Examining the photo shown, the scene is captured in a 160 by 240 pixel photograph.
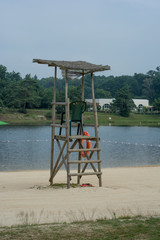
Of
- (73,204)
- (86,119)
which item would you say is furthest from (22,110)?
(73,204)

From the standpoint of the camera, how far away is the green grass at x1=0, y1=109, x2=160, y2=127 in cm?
8619

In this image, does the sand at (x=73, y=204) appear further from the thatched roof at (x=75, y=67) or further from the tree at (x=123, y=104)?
the tree at (x=123, y=104)

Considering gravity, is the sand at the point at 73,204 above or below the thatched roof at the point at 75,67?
below

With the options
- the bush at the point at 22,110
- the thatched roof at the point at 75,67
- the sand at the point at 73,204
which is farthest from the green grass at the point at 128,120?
the sand at the point at 73,204

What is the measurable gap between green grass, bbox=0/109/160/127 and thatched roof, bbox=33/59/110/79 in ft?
230

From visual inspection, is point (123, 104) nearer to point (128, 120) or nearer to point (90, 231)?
point (128, 120)

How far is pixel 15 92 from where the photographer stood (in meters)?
94.4

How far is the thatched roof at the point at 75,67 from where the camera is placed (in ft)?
40.9

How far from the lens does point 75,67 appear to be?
12516mm

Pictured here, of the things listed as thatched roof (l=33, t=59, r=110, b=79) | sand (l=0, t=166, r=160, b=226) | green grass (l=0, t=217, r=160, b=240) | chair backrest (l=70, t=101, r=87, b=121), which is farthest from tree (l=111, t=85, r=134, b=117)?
green grass (l=0, t=217, r=160, b=240)

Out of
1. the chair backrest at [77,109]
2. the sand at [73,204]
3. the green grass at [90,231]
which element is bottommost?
the sand at [73,204]

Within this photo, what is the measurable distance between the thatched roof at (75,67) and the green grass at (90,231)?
241 inches

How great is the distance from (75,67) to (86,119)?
7283 cm

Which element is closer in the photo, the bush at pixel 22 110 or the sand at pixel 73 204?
the sand at pixel 73 204
